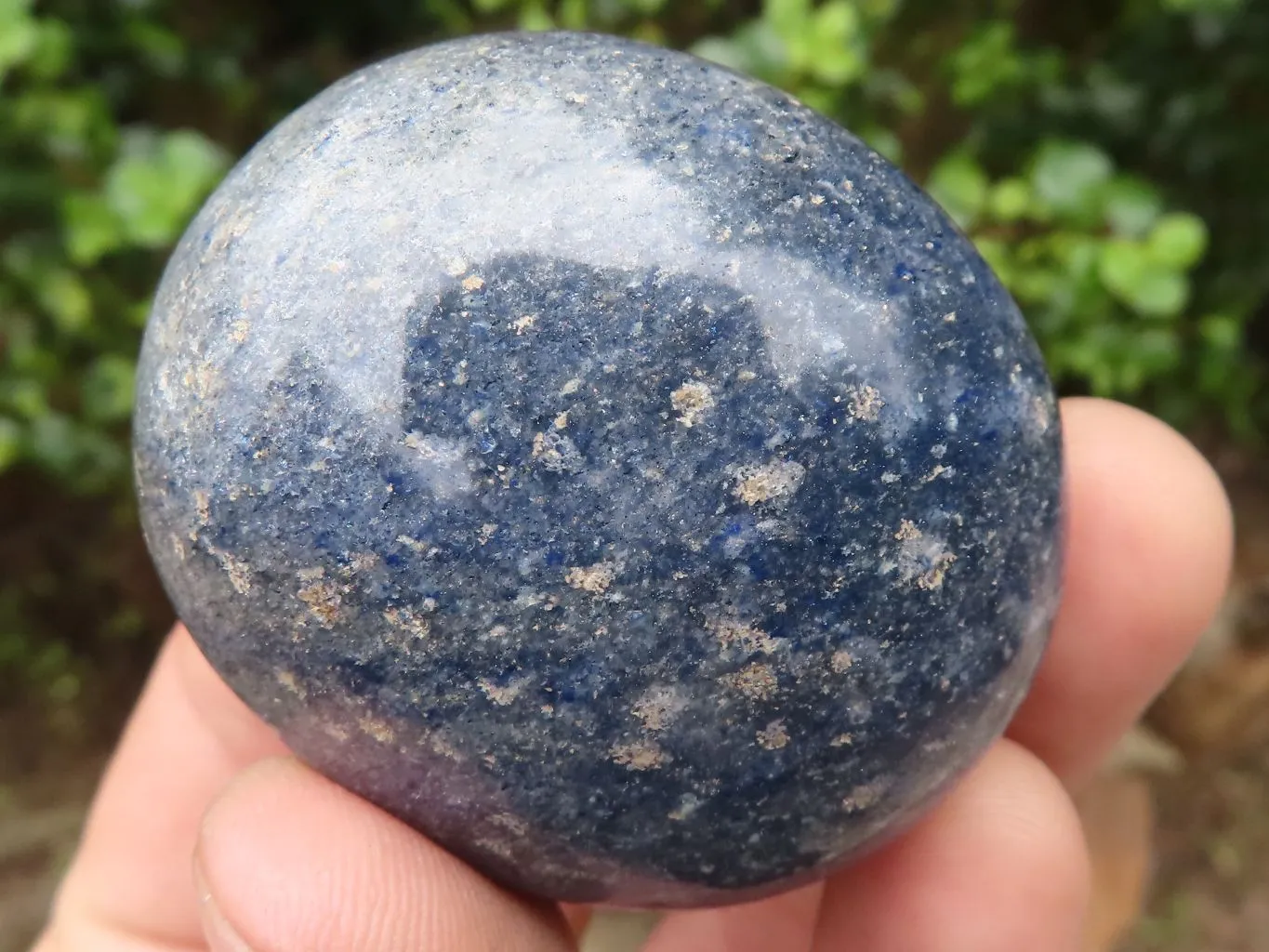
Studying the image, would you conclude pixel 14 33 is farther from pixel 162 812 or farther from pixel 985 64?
pixel 985 64

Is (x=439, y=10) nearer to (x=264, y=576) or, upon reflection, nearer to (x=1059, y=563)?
(x=264, y=576)

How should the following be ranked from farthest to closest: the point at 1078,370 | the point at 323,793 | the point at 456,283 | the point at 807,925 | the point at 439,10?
the point at 439,10, the point at 1078,370, the point at 807,925, the point at 323,793, the point at 456,283

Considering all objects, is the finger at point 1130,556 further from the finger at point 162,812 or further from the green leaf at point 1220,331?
the finger at point 162,812

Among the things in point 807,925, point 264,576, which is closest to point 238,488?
point 264,576

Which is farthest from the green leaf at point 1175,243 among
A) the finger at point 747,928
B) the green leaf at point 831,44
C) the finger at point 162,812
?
the finger at point 162,812

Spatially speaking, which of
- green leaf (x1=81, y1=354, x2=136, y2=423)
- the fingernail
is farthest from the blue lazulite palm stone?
green leaf (x1=81, y1=354, x2=136, y2=423)

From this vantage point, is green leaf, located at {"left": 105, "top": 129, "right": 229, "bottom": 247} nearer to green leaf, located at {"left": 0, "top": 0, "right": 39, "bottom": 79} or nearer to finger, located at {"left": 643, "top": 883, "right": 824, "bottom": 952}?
green leaf, located at {"left": 0, "top": 0, "right": 39, "bottom": 79}
